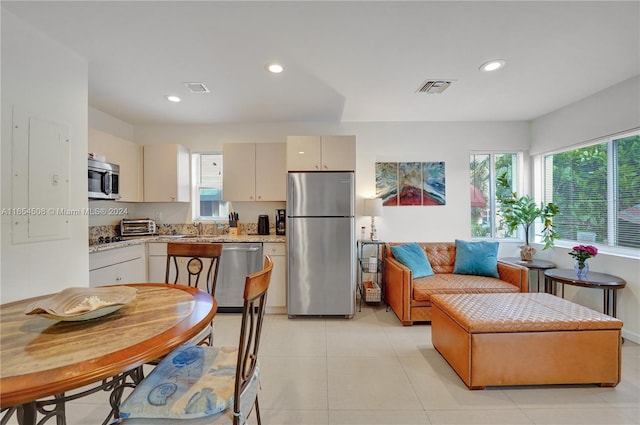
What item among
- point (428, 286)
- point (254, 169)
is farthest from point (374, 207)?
point (254, 169)

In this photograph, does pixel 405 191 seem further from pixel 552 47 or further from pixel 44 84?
pixel 44 84

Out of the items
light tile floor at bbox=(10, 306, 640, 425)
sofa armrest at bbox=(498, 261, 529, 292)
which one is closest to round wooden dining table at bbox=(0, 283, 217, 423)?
light tile floor at bbox=(10, 306, 640, 425)

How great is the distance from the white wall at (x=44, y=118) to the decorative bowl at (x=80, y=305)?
859mm

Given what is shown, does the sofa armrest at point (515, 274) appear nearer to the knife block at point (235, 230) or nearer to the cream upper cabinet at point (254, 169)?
the cream upper cabinet at point (254, 169)

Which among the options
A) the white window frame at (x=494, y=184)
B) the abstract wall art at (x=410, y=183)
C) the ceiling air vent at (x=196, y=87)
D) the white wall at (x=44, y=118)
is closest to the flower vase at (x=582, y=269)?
the white window frame at (x=494, y=184)

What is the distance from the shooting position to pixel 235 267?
136 inches

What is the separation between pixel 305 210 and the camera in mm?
3297

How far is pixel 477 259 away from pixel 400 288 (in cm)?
116

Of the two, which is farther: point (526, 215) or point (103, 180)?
point (526, 215)

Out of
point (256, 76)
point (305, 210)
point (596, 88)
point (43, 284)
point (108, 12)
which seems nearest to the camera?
point (108, 12)

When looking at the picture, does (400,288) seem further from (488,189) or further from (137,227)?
(137,227)

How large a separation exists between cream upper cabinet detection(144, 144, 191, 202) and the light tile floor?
216 cm

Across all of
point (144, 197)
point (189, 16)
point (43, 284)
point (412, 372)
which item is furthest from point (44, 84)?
point (412, 372)

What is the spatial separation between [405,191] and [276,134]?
203 centimetres
